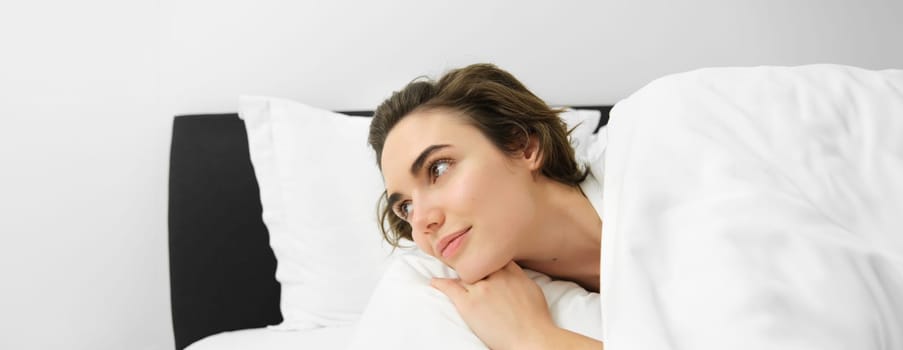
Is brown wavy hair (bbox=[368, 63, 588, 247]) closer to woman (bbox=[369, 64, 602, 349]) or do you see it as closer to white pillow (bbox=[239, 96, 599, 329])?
woman (bbox=[369, 64, 602, 349])

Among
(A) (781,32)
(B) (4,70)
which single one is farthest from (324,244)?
(A) (781,32)

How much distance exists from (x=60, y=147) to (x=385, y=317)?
1166 millimetres

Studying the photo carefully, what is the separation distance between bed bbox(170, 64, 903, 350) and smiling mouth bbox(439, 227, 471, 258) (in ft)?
0.25

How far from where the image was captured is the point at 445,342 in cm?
86

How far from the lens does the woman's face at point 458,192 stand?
979 millimetres

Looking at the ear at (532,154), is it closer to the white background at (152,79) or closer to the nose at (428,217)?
the nose at (428,217)

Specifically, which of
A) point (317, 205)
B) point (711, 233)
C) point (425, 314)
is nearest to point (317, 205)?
point (317, 205)

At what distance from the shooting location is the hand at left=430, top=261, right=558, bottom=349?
876 millimetres

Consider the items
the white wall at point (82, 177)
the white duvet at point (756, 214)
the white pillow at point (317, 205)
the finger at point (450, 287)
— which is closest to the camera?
the white duvet at point (756, 214)

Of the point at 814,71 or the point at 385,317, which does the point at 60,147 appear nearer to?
the point at 385,317

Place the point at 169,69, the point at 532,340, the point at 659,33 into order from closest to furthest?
1. the point at 532,340
2. the point at 169,69
3. the point at 659,33

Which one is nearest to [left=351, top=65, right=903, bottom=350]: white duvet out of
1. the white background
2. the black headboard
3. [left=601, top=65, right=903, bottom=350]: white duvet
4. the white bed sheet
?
[left=601, top=65, right=903, bottom=350]: white duvet

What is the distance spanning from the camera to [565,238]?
1111mm

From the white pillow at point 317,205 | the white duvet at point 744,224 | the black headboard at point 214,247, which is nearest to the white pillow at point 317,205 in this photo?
the white pillow at point 317,205
